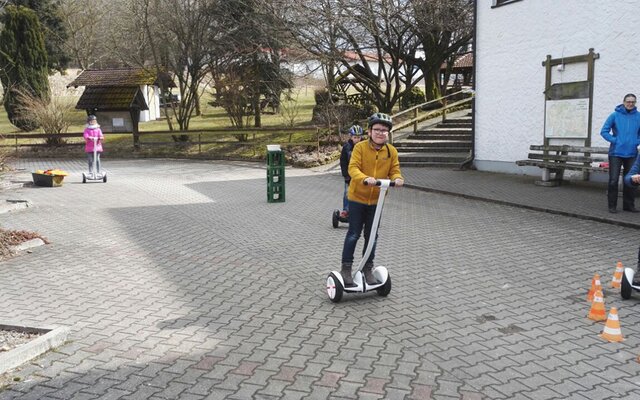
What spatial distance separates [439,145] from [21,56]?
24.2 metres

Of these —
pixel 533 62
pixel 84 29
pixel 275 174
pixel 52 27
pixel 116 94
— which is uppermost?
pixel 52 27

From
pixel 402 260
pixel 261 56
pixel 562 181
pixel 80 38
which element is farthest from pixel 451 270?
pixel 80 38

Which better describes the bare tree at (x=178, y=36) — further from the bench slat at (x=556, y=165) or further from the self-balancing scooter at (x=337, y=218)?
the self-balancing scooter at (x=337, y=218)

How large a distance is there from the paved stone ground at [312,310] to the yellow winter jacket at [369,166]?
108cm

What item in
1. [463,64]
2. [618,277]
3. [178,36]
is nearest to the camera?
[618,277]

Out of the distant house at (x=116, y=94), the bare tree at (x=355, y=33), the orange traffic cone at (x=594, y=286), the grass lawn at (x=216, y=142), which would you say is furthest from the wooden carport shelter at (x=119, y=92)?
the orange traffic cone at (x=594, y=286)

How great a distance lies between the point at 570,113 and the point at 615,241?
19.9 ft

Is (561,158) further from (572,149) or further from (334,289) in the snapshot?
(334,289)

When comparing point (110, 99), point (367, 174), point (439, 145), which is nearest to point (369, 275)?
point (367, 174)

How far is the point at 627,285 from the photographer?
5.64m

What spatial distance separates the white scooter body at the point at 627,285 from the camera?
5625 millimetres

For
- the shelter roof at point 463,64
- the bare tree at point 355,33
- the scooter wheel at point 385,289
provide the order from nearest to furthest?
the scooter wheel at point 385,289 → the bare tree at point 355,33 → the shelter roof at point 463,64

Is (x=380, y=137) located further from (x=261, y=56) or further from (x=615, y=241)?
(x=261, y=56)

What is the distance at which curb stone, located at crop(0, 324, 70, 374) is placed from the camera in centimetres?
415
